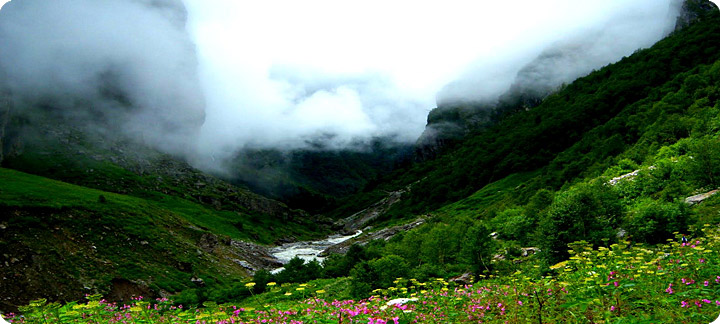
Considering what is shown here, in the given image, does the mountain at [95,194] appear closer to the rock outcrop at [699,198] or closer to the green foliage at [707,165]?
the rock outcrop at [699,198]

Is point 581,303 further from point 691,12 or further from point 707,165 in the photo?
point 691,12

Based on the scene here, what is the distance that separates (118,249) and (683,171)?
67.0m

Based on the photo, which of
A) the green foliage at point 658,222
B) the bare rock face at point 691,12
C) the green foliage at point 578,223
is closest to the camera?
the green foliage at point 658,222

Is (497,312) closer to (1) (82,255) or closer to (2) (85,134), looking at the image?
(1) (82,255)

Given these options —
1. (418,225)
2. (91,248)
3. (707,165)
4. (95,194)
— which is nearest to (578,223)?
(707,165)

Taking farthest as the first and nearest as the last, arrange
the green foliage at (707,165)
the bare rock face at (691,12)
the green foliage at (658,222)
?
the bare rock face at (691,12), the green foliage at (707,165), the green foliage at (658,222)

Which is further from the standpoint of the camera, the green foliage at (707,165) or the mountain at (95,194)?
the mountain at (95,194)

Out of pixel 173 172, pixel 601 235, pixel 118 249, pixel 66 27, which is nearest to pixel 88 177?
pixel 173 172

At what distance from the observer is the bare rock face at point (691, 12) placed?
156750 millimetres

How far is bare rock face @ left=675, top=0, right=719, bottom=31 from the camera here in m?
157

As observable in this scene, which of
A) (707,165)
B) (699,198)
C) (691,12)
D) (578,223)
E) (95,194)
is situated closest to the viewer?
(578,223)

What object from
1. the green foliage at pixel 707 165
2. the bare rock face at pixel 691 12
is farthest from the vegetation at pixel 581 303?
the bare rock face at pixel 691 12

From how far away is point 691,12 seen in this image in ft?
529

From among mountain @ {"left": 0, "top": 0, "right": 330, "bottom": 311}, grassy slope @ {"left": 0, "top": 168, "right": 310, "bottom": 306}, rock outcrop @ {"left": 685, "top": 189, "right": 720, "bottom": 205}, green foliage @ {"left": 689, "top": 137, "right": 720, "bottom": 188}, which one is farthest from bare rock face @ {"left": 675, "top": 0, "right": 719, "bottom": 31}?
grassy slope @ {"left": 0, "top": 168, "right": 310, "bottom": 306}
